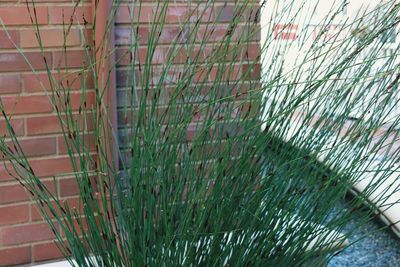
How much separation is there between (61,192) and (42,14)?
73 centimetres

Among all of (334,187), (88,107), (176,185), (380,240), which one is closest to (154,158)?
(176,185)

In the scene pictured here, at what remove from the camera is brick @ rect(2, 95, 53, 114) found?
220cm

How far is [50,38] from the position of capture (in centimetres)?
222

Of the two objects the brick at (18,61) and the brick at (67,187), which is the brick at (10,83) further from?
the brick at (67,187)

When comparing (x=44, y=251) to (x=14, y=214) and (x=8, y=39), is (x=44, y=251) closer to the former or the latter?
(x=14, y=214)

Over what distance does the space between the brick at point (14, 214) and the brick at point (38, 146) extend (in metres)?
0.22

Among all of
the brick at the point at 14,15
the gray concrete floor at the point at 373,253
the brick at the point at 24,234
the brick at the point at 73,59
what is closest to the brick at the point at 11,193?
the brick at the point at 24,234

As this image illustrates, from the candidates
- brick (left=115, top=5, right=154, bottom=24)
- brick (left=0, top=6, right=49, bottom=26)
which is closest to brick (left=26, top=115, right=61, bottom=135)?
brick (left=0, top=6, right=49, bottom=26)

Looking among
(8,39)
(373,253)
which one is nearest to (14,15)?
(8,39)

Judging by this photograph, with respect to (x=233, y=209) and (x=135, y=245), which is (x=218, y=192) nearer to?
(x=233, y=209)

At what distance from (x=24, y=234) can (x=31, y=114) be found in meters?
0.50

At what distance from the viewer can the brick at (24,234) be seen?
2277 millimetres

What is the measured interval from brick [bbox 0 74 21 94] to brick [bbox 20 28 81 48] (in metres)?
0.13

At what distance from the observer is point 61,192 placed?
7.64 ft
